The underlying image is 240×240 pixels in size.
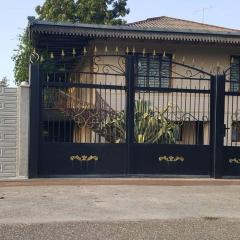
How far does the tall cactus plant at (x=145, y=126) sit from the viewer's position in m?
11.5

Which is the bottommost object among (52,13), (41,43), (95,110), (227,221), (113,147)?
(227,221)

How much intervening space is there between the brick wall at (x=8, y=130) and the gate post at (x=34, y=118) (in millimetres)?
354

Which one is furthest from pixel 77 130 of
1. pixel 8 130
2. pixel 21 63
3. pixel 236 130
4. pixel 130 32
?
pixel 21 63

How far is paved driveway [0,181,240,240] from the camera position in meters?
6.77

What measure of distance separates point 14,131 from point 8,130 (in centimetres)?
12

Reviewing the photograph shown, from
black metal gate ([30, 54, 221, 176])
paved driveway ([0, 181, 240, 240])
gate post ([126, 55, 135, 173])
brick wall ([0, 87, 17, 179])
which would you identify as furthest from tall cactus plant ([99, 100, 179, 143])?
brick wall ([0, 87, 17, 179])

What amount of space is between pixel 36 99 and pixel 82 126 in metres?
1.19

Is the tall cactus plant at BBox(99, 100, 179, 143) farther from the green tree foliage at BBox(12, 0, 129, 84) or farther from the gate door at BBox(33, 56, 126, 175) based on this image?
the green tree foliage at BBox(12, 0, 129, 84)

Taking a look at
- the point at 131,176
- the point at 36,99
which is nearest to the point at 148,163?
A: the point at 131,176

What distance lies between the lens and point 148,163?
1127 centimetres

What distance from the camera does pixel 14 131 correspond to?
10.8m

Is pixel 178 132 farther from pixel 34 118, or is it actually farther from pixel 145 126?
pixel 34 118

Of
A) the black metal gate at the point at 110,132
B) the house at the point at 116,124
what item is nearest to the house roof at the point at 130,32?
the house at the point at 116,124

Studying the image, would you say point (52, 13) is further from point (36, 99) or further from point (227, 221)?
point (227, 221)
